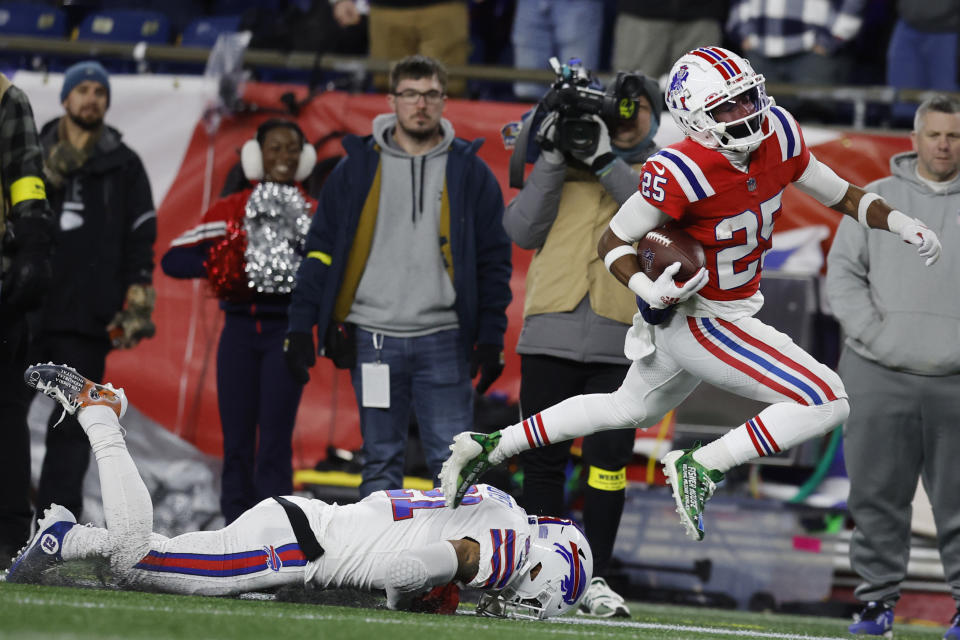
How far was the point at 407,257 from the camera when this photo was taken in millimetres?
5289

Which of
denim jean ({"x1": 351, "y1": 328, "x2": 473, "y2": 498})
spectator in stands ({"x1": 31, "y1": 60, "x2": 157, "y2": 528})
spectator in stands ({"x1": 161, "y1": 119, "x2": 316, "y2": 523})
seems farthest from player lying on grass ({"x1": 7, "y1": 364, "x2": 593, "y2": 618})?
spectator in stands ({"x1": 31, "y1": 60, "x2": 157, "y2": 528})

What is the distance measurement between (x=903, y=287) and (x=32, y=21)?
19.8 feet

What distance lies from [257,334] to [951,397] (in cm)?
268

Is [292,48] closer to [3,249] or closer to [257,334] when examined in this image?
[257,334]

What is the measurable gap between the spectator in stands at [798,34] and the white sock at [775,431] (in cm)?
370

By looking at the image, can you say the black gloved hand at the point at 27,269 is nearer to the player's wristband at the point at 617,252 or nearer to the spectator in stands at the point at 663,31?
the player's wristband at the point at 617,252

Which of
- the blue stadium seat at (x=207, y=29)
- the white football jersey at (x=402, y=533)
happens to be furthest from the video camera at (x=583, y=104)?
the blue stadium seat at (x=207, y=29)

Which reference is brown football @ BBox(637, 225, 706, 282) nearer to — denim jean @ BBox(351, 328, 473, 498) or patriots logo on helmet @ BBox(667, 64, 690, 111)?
patriots logo on helmet @ BBox(667, 64, 690, 111)

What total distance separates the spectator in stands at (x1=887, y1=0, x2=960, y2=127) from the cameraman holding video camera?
9.82ft

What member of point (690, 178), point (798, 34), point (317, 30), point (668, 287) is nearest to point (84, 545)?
point (668, 287)

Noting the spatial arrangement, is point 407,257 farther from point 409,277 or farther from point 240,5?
point 240,5

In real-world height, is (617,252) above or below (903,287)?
above

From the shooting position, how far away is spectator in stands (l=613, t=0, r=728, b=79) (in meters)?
7.59

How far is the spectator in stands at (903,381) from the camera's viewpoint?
515 centimetres
